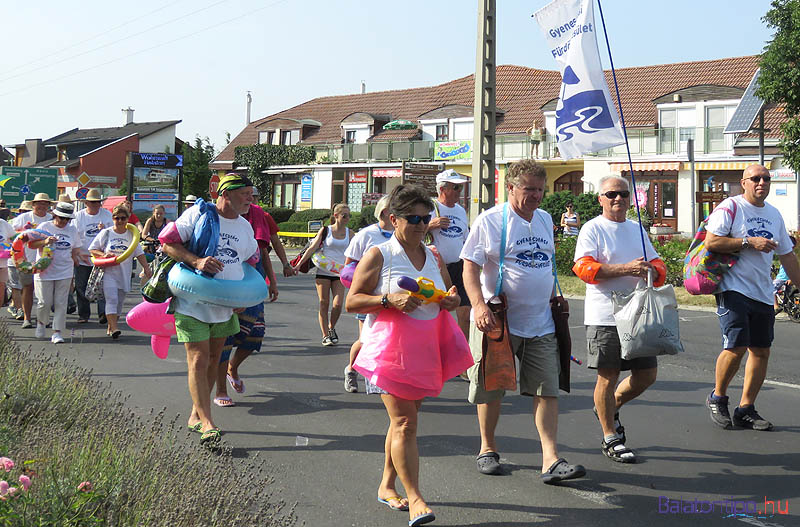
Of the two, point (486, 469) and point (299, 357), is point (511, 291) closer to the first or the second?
point (486, 469)

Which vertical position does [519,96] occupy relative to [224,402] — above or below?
above

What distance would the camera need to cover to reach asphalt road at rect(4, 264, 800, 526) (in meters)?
4.77

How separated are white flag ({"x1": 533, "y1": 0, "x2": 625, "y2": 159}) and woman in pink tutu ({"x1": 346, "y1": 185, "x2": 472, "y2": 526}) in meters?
3.42

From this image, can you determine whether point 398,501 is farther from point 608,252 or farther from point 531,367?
point 608,252

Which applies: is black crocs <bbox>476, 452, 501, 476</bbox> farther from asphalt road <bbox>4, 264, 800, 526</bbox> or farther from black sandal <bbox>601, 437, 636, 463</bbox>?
black sandal <bbox>601, 437, 636, 463</bbox>

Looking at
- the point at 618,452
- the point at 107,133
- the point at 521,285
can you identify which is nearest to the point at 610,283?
the point at 521,285

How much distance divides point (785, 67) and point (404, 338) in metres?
20.1

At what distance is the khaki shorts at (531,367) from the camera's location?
526cm

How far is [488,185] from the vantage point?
670 inches

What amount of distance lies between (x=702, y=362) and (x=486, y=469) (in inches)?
216

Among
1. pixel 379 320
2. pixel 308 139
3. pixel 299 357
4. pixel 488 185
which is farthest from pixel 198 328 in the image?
pixel 308 139

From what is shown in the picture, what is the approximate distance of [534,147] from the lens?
154 feet

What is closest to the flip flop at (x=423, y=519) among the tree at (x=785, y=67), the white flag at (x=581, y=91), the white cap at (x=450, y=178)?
the white flag at (x=581, y=91)

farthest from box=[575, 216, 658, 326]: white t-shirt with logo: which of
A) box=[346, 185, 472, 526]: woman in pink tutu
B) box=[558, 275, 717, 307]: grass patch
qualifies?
box=[558, 275, 717, 307]: grass patch
